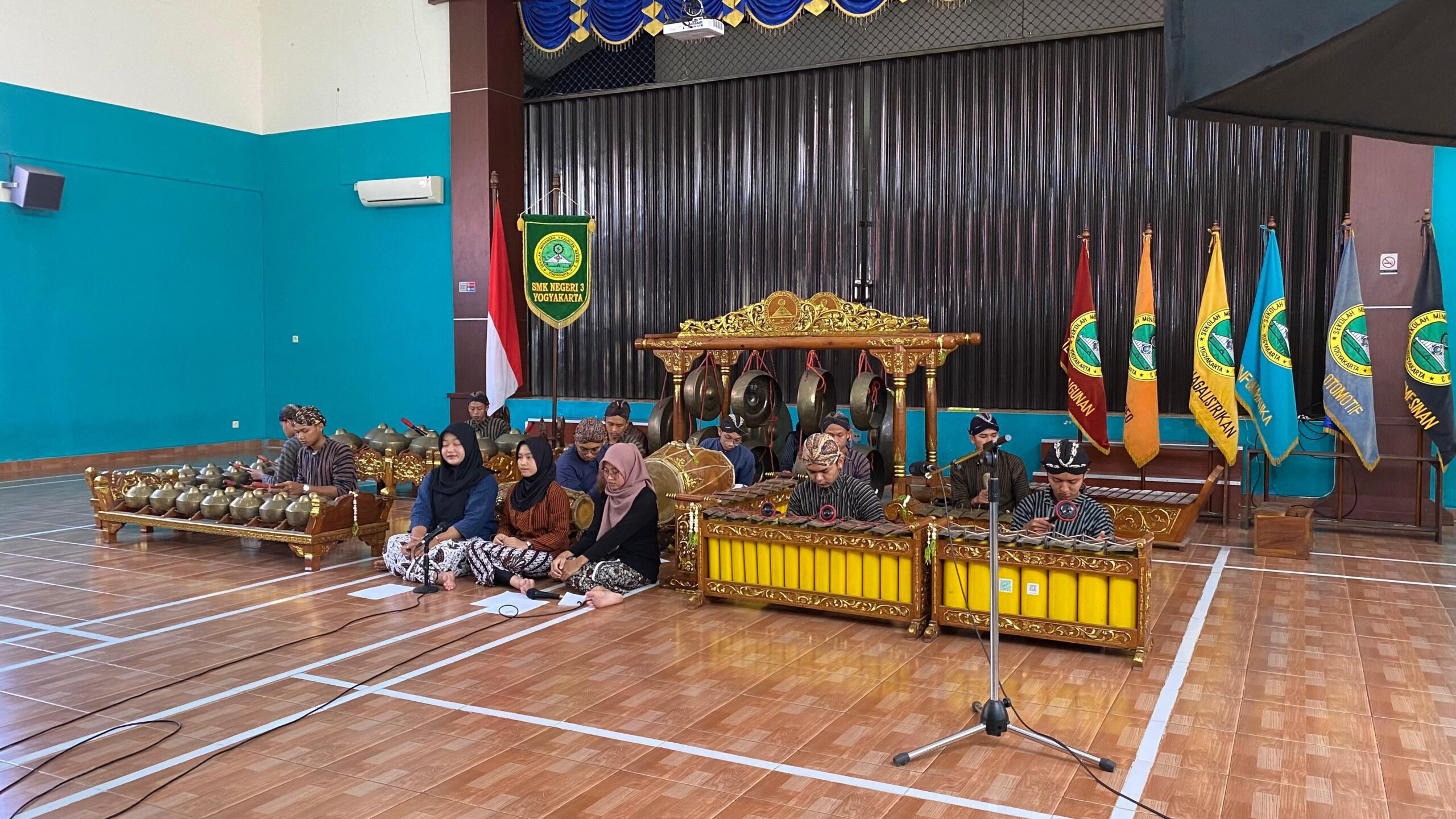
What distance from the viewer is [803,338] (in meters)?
8.02

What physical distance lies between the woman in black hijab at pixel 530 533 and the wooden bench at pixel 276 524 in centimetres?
112

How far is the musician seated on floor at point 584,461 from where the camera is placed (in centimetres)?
689

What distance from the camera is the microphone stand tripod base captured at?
351 centimetres

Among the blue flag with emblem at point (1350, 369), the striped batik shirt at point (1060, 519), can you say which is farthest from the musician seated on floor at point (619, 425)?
the blue flag with emblem at point (1350, 369)

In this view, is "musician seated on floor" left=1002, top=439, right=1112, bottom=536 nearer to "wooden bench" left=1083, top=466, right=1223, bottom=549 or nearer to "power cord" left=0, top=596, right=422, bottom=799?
"wooden bench" left=1083, top=466, right=1223, bottom=549

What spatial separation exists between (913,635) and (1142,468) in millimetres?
4193

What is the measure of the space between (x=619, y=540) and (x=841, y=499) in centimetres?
133

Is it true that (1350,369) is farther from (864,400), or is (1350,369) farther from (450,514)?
(450,514)

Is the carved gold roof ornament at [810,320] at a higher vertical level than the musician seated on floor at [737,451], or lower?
higher

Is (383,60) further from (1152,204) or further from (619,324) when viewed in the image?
(1152,204)

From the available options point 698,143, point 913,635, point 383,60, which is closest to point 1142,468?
point 913,635

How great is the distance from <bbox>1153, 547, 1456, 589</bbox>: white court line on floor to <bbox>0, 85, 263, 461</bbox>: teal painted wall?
11.4m

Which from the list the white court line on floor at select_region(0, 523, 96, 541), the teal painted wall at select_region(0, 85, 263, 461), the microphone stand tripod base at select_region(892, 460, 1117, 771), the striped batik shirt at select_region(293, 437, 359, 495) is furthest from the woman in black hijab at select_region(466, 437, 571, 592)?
the teal painted wall at select_region(0, 85, 263, 461)

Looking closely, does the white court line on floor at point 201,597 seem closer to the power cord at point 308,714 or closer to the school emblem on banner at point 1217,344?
the power cord at point 308,714
